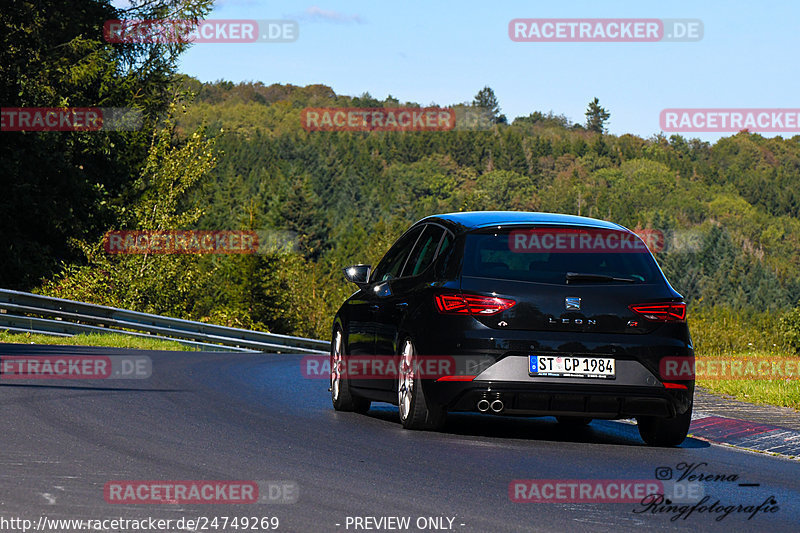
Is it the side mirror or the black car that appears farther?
the side mirror

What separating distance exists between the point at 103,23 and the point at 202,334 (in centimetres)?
1644

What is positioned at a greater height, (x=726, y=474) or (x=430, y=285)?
(x=430, y=285)

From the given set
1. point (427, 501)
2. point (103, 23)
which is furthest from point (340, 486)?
point (103, 23)

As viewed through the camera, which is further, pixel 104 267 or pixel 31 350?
pixel 104 267

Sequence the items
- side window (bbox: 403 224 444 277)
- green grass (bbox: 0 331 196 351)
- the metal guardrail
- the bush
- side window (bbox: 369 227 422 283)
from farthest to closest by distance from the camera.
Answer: the bush, the metal guardrail, green grass (bbox: 0 331 196 351), side window (bbox: 369 227 422 283), side window (bbox: 403 224 444 277)

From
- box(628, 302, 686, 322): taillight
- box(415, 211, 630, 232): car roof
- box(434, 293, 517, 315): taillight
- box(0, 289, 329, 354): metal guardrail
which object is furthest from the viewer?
box(0, 289, 329, 354): metal guardrail

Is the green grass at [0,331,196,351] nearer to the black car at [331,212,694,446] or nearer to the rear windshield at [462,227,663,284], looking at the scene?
the black car at [331,212,694,446]

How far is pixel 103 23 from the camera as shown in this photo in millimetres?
38969

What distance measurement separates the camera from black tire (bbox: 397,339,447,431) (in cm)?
895

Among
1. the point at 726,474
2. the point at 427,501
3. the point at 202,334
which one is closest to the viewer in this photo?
the point at 427,501

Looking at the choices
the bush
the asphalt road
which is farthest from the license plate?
the bush

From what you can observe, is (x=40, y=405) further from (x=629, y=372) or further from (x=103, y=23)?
(x=103, y=23)

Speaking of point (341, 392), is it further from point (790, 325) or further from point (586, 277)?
point (790, 325)

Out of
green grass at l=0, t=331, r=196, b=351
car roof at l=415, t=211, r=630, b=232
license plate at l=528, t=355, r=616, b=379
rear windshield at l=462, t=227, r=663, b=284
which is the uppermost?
car roof at l=415, t=211, r=630, b=232
